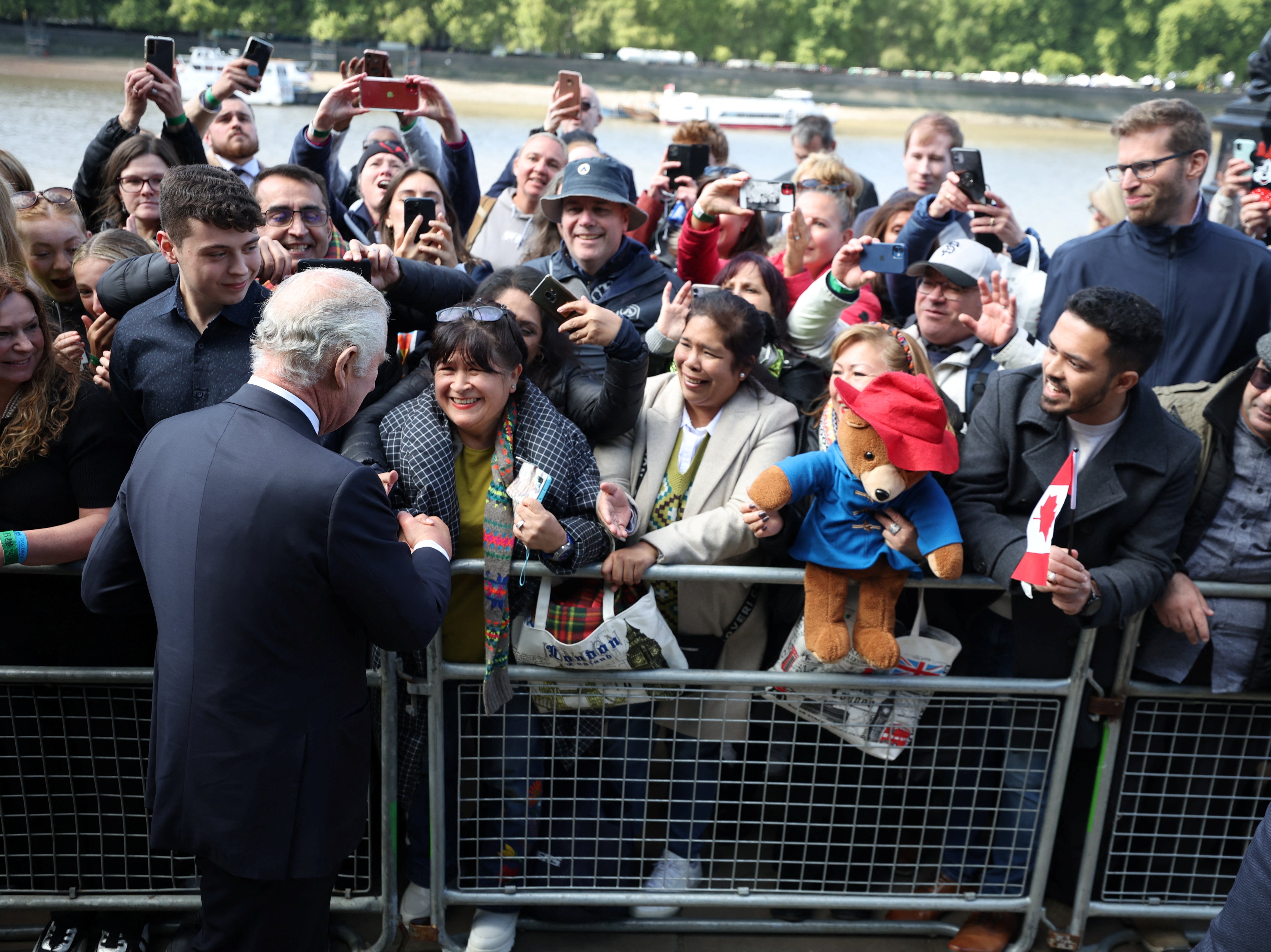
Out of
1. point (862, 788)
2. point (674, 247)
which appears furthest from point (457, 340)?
point (674, 247)

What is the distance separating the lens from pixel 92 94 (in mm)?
24141

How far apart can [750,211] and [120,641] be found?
3041mm

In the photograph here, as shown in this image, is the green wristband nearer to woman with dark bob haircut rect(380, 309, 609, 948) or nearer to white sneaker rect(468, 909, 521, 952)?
woman with dark bob haircut rect(380, 309, 609, 948)

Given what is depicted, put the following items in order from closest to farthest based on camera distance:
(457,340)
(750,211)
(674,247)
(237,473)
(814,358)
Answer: (237,473) < (457,340) < (814,358) < (750,211) < (674,247)

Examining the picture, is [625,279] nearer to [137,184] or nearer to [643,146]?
[137,184]

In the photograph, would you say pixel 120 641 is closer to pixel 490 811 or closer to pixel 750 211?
pixel 490 811

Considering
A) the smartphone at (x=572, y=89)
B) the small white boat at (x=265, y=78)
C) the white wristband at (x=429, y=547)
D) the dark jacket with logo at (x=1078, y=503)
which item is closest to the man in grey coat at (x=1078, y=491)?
the dark jacket with logo at (x=1078, y=503)

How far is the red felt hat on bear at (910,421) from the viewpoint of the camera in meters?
2.77

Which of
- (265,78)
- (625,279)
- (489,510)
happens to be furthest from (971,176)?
(265,78)

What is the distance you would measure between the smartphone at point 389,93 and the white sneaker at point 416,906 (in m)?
3.45

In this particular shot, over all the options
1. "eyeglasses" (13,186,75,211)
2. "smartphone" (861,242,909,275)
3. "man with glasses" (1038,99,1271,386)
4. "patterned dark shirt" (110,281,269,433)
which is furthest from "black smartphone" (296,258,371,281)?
"man with glasses" (1038,99,1271,386)

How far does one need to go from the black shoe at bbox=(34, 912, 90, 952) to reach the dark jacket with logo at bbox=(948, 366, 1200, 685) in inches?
117

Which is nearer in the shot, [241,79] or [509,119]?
[241,79]

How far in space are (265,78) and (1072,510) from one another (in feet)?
78.1
